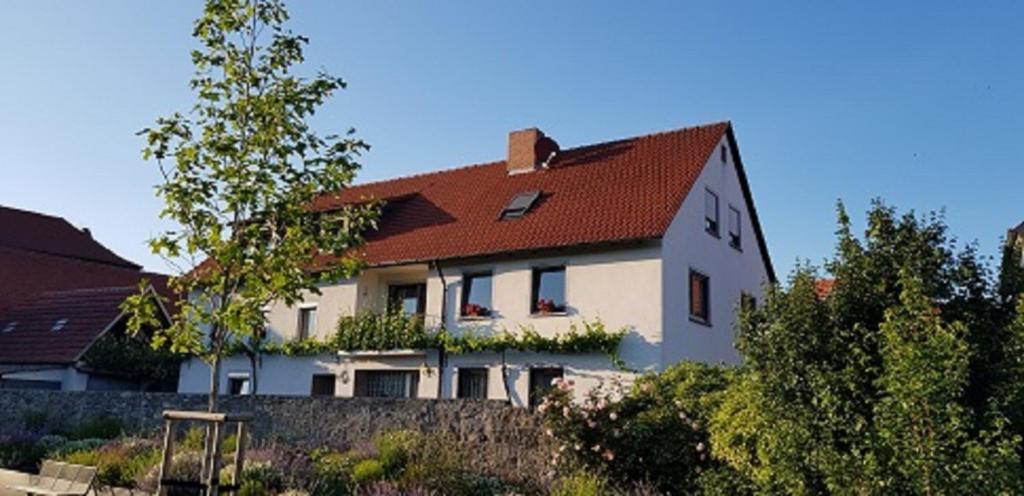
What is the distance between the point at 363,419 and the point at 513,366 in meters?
6.74

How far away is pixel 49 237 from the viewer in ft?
136

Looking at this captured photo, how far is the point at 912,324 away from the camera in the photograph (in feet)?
21.4

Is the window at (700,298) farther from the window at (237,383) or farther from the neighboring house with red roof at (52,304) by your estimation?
the window at (237,383)

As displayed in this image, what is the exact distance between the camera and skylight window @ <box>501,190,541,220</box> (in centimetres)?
2306

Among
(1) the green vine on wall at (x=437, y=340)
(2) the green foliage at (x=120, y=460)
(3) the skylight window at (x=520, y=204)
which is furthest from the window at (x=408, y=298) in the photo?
(2) the green foliage at (x=120, y=460)

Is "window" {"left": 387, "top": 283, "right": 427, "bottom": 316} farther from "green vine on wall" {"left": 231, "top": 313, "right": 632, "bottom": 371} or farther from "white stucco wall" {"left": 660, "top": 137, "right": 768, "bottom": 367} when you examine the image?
"white stucco wall" {"left": 660, "top": 137, "right": 768, "bottom": 367}

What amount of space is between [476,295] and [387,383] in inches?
140

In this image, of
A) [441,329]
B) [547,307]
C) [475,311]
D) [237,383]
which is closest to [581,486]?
[547,307]

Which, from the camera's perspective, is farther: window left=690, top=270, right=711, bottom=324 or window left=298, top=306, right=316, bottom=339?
window left=298, top=306, right=316, bottom=339

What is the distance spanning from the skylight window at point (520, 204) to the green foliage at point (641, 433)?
11616 millimetres

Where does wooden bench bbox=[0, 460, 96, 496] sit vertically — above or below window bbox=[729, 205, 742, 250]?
below

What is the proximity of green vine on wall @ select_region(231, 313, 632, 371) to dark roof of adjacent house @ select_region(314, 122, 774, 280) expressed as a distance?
1851 mm

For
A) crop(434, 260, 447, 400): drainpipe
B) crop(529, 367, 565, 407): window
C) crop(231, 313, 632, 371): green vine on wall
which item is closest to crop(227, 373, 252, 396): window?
crop(231, 313, 632, 371): green vine on wall

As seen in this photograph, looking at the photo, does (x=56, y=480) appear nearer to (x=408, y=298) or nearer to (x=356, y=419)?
(x=356, y=419)
